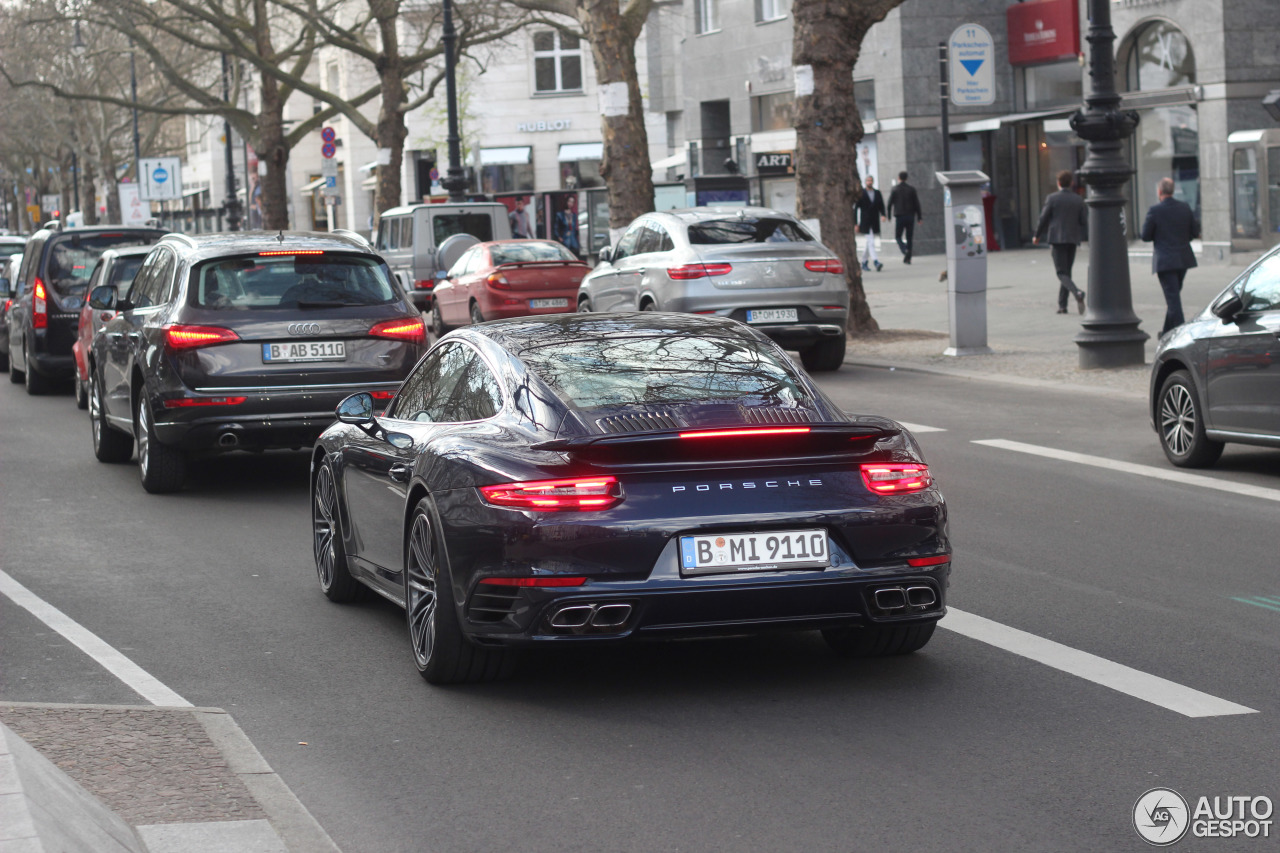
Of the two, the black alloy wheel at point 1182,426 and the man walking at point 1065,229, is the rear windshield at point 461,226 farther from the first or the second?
the black alloy wheel at point 1182,426

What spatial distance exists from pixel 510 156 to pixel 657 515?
69.7 m

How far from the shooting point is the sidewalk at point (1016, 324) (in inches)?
683

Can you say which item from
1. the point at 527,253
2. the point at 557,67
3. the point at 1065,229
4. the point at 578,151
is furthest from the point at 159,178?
the point at 1065,229

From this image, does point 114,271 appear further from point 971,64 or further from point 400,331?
point 971,64

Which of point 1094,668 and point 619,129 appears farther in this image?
point 619,129

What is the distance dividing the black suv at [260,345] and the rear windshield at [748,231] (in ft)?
24.2

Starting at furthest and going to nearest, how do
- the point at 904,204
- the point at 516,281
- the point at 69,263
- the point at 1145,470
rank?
the point at 904,204
the point at 516,281
the point at 69,263
the point at 1145,470

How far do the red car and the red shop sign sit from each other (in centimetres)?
1844

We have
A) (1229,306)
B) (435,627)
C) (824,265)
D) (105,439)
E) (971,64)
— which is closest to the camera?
(435,627)

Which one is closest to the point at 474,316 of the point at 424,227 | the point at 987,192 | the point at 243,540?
the point at 424,227

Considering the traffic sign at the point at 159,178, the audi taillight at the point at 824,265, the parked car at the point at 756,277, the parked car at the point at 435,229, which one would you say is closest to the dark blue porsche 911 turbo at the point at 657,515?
the parked car at the point at 756,277

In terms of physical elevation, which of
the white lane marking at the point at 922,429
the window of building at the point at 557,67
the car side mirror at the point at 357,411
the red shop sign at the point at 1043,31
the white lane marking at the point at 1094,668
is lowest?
the white lane marking at the point at 1094,668

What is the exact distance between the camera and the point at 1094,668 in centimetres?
643

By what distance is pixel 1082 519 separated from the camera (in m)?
9.73
